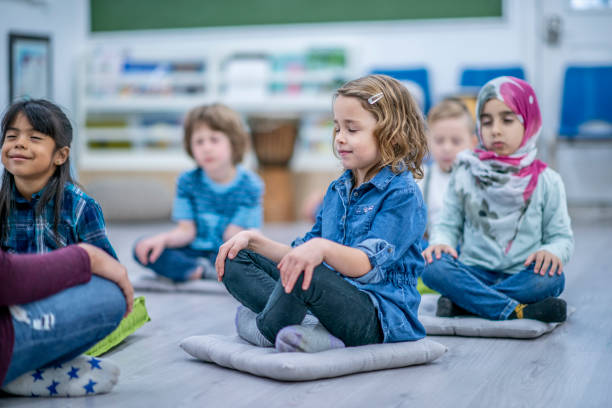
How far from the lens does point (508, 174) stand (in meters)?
2.13

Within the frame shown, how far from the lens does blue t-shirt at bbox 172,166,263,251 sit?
2830 millimetres

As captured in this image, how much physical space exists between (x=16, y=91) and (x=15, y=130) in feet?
11.4

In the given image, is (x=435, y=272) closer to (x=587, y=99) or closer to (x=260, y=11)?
(x=587, y=99)

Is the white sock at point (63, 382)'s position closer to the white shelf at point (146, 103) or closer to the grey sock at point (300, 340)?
the grey sock at point (300, 340)

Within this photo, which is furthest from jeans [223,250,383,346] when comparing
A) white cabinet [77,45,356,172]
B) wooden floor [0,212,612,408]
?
white cabinet [77,45,356,172]

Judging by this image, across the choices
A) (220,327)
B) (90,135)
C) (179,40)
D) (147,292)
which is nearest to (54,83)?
(90,135)

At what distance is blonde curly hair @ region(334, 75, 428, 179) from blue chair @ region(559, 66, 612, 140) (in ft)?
10.4

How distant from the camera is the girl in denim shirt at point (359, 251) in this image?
1.58 meters

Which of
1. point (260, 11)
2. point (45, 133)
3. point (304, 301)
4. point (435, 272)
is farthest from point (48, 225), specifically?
point (260, 11)

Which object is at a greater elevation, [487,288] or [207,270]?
[487,288]

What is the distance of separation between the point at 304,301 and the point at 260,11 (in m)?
4.14

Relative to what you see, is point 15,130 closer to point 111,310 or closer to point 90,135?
point 111,310

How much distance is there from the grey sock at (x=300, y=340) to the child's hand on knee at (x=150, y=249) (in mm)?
1177

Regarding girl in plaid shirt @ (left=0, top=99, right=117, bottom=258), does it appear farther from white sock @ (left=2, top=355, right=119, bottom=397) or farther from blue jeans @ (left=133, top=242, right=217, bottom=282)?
blue jeans @ (left=133, top=242, right=217, bottom=282)
